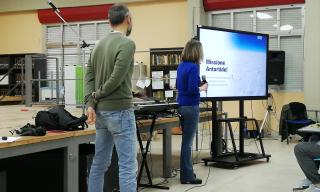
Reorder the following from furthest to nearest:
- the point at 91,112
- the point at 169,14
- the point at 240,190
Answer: the point at 169,14 < the point at 240,190 < the point at 91,112

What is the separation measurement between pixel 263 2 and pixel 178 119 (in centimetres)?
537

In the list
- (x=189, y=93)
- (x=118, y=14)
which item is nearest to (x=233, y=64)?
(x=189, y=93)

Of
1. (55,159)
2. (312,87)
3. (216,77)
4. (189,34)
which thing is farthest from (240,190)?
(189,34)

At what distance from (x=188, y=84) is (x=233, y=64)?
51.5 inches

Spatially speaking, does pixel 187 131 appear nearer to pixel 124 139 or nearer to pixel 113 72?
pixel 124 139

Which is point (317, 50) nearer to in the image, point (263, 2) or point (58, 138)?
point (263, 2)

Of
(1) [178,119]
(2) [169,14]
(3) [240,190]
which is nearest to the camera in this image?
(3) [240,190]

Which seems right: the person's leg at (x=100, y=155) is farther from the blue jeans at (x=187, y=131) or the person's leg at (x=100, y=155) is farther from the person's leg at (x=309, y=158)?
the person's leg at (x=309, y=158)

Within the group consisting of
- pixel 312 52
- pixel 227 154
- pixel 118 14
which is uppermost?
pixel 312 52

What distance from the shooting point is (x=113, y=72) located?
2828mm

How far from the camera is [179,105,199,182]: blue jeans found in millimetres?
4457

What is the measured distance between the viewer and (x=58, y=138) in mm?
3070

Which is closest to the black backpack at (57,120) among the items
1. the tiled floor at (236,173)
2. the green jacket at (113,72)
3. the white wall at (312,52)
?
the tiled floor at (236,173)

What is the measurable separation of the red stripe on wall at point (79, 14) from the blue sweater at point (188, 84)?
22.0 ft
